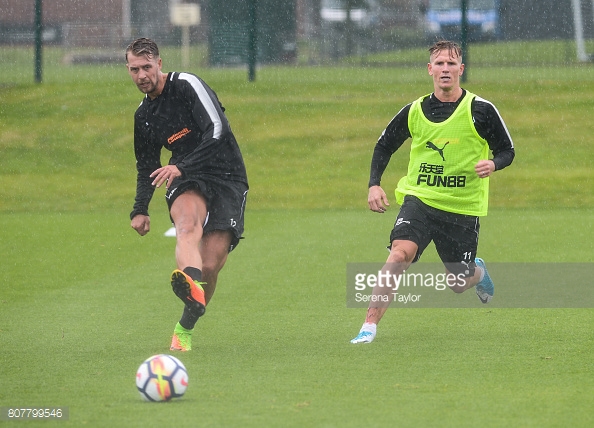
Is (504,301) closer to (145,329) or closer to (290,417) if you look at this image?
(145,329)

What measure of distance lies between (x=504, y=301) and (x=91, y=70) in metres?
16.1

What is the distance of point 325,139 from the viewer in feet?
64.8

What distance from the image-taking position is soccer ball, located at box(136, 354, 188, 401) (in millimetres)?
5707

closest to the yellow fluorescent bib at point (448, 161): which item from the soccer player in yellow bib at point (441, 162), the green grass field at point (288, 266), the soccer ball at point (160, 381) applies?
the soccer player in yellow bib at point (441, 162)

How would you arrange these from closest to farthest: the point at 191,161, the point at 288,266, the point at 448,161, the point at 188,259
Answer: the point at 188,259 → the point at 191,161 → the point at 448,161 → the point at 288,266

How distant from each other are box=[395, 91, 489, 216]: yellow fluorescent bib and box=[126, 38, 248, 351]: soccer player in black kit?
4.02ft

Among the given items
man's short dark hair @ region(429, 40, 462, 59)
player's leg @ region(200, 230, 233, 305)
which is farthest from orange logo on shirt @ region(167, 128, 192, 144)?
man's short dark hair @ region(429, 40, 462, 59)

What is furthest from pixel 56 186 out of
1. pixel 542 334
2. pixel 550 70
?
pixel 542 334

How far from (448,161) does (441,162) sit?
48mm

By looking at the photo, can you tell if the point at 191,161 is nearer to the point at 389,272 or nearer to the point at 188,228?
the point at 188,228

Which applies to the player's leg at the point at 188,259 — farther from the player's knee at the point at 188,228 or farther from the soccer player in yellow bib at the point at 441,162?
the soccer player in yellow bib at the point at 441,162

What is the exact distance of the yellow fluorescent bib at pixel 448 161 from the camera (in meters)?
7.66

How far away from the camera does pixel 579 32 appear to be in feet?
75.8

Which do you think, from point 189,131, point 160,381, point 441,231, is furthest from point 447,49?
point 160,381
